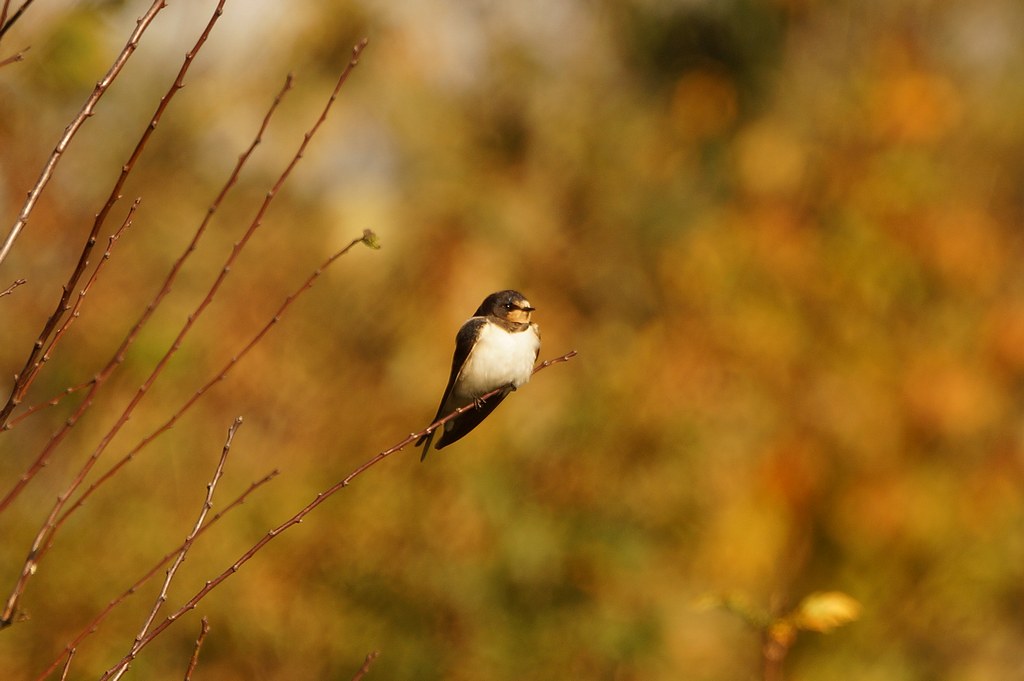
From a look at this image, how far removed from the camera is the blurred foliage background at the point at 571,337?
673 cm

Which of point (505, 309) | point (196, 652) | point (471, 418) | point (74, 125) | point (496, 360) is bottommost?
point (196, 652)

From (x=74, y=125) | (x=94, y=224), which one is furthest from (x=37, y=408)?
(x=74, y=125)

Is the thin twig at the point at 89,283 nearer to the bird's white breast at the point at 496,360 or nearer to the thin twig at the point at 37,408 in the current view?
the thin twig at the point at 37,408

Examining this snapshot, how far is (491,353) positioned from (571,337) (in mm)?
10102

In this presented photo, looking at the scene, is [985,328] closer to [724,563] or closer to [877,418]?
[877,418]

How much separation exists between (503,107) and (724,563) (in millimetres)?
7765

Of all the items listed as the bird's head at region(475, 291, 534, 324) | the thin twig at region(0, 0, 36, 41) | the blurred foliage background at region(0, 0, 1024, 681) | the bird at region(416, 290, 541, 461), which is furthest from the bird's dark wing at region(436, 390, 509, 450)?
the thin twig at region(0, 0, 36, 41)

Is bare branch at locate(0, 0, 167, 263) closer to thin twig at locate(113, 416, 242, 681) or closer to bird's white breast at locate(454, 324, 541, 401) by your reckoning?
thin twig at locate(113, 416, 242, 681)

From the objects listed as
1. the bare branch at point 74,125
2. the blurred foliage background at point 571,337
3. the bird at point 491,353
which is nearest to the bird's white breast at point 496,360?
the bird at point 491,353

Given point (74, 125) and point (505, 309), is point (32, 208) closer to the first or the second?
point (74, 125)

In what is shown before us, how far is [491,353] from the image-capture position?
335cm

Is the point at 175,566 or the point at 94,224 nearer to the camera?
the point at 94,224

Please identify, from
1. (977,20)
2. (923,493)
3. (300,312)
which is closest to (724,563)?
(923,493)

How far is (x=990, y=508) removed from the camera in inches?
401
